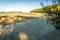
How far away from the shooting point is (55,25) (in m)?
10.1

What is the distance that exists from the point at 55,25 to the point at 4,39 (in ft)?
10.2

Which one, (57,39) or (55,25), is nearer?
(57,39)

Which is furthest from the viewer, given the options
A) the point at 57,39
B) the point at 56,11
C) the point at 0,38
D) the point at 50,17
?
the point at 50,17

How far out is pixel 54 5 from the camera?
952 centimetres

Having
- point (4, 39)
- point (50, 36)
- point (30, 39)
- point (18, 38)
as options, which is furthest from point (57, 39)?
point (4, 39)

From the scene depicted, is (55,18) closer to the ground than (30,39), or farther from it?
farther from it

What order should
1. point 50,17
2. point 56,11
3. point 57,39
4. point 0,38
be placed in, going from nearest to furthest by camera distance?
1. point 57,39
2. point 0,38
3. point 56,11
4. point 50,17

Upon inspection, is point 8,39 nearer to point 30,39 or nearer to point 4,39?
point 4,39

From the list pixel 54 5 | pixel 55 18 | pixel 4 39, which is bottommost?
pixel 4 39

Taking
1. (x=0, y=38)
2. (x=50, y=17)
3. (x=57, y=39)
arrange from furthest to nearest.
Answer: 1. (x=50, y=17)
2. (x=0, y=38)
3. (x=57, y=39)

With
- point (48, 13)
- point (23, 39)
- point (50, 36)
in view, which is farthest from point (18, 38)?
point (48, 13)

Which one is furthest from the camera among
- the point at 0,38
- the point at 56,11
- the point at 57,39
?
the point at 56,11

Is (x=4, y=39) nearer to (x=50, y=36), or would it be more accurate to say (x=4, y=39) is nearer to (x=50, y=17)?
(x=50, y=36)

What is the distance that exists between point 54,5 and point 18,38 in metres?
2.62
